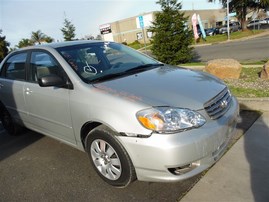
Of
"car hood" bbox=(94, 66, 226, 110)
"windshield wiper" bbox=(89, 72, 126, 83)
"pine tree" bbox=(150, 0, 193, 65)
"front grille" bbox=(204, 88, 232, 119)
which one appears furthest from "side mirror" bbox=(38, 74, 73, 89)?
"pine tree" bbox=(150, 0, 193, 65)

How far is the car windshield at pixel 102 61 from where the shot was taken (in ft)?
11.7

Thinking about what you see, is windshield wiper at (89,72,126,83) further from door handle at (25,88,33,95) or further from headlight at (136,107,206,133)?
door handle at (25,88,33,95)

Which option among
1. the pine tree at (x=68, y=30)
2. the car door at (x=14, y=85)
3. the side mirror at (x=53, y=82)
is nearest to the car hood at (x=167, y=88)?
the side mirror at (x=53, y=82)

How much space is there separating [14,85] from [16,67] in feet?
1.12

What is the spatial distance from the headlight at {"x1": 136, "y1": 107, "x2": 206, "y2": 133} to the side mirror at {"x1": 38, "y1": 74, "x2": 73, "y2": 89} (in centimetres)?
117

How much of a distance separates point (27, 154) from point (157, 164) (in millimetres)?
2649

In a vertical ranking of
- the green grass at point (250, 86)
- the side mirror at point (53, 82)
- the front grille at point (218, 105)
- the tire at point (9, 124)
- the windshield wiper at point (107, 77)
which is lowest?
the green grass at point (250, 86)

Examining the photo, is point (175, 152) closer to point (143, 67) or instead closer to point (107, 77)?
point (107, 77)

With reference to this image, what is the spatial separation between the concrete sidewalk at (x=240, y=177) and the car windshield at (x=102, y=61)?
163 centimetres

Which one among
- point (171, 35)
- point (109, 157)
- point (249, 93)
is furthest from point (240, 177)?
point (171, 35)

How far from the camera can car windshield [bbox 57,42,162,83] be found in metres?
3.58

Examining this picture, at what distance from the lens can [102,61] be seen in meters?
3.99

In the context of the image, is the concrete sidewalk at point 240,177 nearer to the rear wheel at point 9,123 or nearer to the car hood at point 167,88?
the car hood at point 167,88

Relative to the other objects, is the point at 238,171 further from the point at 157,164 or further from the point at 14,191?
the point at 14,191
